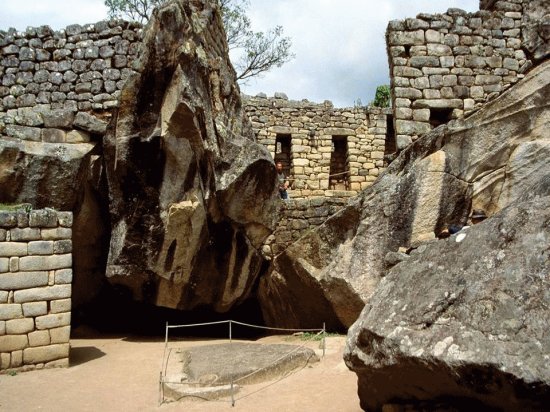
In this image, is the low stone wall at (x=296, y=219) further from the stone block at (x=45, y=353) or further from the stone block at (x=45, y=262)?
the stone block at (x=45, y=353)

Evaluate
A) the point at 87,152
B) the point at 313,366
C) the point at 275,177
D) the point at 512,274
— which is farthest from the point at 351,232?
the point at 512,274

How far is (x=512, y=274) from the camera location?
9.57ft

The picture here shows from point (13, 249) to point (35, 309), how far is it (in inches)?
34.0

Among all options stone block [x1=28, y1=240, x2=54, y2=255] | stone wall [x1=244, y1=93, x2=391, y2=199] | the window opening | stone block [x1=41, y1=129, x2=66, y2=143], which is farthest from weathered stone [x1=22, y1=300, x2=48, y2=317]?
stone wall [x1=244, y1=93, x2=391, y2=199]

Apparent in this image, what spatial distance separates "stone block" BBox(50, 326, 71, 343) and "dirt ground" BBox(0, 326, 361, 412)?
38 centimetres

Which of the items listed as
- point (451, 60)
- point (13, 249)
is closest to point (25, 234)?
point (13, 249)

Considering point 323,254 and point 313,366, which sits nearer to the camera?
point 313,366

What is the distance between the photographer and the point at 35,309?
678cm

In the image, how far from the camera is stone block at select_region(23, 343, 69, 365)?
6680mm

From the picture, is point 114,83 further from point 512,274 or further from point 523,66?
point 512,274

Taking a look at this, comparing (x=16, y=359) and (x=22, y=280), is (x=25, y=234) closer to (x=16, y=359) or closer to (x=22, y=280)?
(x=22, y=280)

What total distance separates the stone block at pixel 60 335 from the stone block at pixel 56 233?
1.26m

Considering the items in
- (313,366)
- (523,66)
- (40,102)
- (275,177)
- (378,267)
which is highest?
(523,66)

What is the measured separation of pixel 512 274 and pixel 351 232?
17.5ft
